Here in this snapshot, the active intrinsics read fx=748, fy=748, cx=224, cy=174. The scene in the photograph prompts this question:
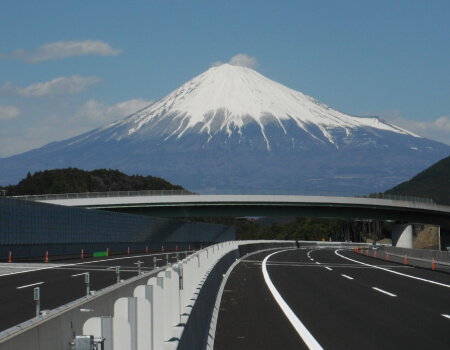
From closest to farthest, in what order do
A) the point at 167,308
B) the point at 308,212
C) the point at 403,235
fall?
the point at 167,308, the point at 308,212, the point at 403,235

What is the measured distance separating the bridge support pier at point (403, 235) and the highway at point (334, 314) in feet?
217

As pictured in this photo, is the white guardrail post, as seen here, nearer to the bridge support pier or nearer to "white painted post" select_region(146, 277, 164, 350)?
"white painted post" select_region(146, 277, 164, 350)

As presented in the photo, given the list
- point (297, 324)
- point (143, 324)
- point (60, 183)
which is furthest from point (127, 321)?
point (60, 183)

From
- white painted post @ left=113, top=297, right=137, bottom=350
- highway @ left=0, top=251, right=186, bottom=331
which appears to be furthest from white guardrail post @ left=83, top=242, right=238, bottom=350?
highway @ left=0, top=251, right=186, bottom=331

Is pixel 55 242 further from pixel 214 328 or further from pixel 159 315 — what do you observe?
pixel 159 315

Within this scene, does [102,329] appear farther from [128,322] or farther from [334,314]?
[334,314]

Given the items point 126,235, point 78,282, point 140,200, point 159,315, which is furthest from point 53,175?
point 159,315

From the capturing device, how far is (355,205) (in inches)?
3474

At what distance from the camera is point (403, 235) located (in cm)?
9288

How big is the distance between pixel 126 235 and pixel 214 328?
54.3 metres

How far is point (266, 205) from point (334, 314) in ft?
238

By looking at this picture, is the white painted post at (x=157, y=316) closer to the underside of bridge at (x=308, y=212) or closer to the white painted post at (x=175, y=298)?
the white painted post at (x=175, y=298)

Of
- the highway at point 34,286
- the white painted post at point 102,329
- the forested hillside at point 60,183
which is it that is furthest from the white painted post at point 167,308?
the forested hillside at point 60,183

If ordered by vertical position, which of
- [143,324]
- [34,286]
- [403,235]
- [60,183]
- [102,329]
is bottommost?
[34,286]
